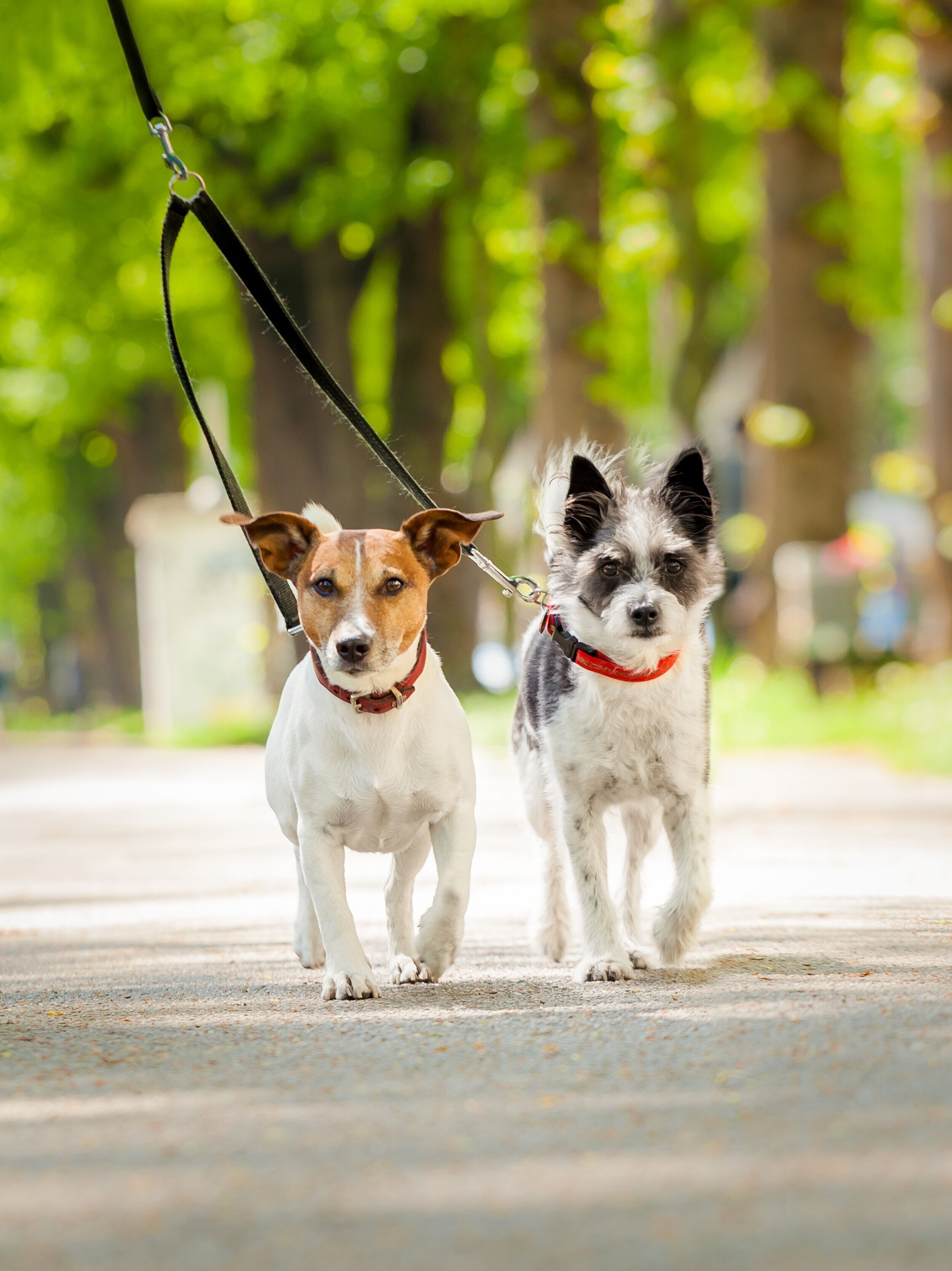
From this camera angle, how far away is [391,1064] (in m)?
4.45

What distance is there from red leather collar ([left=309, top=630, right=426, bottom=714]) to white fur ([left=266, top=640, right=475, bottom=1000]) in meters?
0.03

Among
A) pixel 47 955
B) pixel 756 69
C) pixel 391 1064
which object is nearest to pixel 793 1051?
pixel 391 1064

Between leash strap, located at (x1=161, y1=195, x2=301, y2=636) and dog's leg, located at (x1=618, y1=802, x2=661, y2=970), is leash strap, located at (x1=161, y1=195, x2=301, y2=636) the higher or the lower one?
the higher one

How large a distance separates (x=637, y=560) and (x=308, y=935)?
1716 mm

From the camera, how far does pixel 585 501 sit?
19.8ft

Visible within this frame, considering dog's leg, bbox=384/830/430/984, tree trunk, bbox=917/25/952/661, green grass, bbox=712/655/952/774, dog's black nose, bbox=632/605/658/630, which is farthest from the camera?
tree trunk, bbox=917/25/952/661

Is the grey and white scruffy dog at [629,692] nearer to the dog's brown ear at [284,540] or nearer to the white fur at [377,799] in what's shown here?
the white fur at [377,799]

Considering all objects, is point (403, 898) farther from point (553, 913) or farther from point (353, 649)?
point (353, 649)

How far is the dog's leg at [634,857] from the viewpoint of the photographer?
21.0 ft

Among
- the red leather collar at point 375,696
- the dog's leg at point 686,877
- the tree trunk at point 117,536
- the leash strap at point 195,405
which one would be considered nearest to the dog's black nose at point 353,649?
the red leather collar at point 375,696

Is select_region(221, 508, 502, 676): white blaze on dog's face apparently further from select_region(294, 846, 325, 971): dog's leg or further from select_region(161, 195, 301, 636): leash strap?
select_region(294, 846, 325, 971): dog's leg

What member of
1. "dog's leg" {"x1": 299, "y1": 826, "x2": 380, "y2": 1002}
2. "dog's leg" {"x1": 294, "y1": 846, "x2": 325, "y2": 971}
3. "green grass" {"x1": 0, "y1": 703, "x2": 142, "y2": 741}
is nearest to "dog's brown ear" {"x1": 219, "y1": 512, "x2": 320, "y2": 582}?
"dog's leg" {"x1": 299, "y1": 826, "x2": 380, "y2": 1002}

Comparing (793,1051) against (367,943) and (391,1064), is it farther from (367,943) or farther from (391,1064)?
(367,943)

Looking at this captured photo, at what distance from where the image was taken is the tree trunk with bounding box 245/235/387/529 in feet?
72.8
